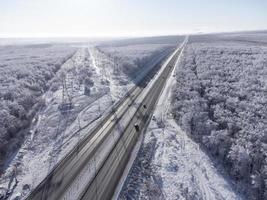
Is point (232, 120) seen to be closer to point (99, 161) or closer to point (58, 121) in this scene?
point (99, 161)

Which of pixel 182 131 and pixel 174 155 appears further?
pixel 182 131

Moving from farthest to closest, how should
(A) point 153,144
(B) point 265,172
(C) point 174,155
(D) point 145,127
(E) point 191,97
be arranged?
(E) point 191,97, (D) point 145,127, (A) point 153,144, (C) point 174,155, (B) point 265,172

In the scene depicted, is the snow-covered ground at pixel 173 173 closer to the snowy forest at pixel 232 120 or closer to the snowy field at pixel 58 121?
the snowy forest at pixel 232 120

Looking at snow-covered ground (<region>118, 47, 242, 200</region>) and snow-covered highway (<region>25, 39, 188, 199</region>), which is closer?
snow-covered ground (<region>118, 47, 242, 200</region>)

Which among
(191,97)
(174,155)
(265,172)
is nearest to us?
(265,172)

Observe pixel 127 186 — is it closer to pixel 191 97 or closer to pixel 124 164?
pixel 124 164

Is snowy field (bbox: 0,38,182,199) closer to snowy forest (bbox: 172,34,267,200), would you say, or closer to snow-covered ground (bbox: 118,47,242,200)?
snow-covered ground (bbox: 118,47,242,200)

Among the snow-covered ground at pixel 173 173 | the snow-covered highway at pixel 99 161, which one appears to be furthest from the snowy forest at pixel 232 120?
the snow-covered highway at pixel 99 161

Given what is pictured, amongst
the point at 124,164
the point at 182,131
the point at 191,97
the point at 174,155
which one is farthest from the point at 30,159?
the point at 191,97

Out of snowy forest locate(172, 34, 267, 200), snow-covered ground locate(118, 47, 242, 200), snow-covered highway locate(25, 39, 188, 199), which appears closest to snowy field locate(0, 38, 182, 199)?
snow-covered highway locate(25, 39, 188, 199)

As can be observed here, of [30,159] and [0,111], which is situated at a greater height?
[0,111]
